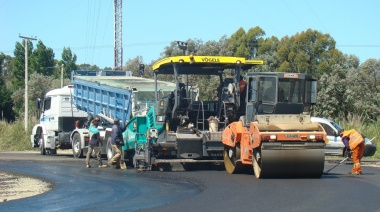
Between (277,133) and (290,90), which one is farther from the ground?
(290,90)

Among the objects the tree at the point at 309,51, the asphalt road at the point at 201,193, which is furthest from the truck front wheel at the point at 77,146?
the tree at the point at 309,51

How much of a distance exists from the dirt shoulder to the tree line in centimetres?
580

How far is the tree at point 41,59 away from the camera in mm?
82062

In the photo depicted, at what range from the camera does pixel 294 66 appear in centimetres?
5209

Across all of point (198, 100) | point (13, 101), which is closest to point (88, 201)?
point (198, 100)

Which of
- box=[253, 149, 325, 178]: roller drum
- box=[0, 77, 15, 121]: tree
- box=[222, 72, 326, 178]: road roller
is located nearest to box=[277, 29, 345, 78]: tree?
box=[0, 77, 15, 121]: tree

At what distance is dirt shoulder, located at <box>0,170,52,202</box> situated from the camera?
1336cm

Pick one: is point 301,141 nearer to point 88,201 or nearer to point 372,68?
point 88,201

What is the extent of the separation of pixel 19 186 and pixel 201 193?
501 centimetres

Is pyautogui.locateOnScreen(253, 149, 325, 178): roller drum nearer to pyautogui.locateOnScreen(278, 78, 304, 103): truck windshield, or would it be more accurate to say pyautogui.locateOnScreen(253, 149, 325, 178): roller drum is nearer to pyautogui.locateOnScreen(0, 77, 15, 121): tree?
pyautogui.locateOnScreen(278, 78, 304, 103): truck windshield

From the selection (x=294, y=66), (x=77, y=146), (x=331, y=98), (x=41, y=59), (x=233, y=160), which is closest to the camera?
(x=233, y=160)

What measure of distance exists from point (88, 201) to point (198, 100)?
292 inches

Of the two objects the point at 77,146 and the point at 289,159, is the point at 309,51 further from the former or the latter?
the point at 289,159

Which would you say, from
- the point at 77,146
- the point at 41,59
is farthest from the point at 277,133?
the point at 41,59
